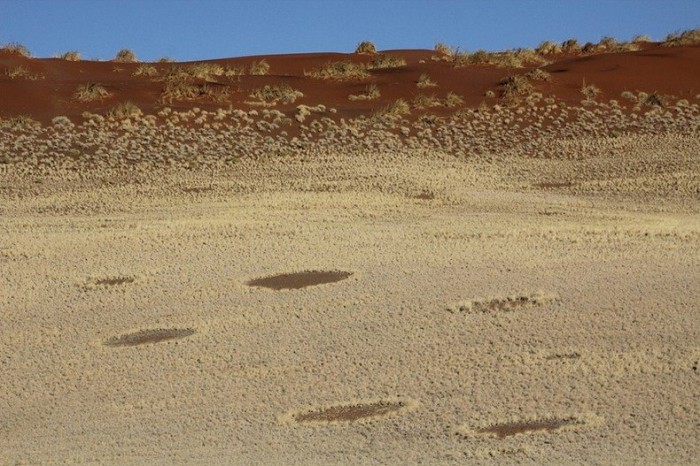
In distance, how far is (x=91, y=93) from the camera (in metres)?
30.3

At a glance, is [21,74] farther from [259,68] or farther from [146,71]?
[259,68]

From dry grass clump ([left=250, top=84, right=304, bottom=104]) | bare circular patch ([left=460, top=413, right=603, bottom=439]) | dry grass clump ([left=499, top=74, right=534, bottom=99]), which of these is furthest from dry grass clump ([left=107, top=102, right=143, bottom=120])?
bare circular patch ([left=460, top=413, right=603, bottom=439])

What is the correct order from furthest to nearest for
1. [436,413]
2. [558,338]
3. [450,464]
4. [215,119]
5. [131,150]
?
[215,119]
[131,150]
[558,338]
[436,413]
[450,464]

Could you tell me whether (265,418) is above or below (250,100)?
below

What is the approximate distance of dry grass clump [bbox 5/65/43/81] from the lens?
3288 centimetres

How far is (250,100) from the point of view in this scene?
100 feet

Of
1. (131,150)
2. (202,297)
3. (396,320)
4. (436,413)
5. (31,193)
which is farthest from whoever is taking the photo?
(131,150)

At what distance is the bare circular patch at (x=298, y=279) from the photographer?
1379 centimetres

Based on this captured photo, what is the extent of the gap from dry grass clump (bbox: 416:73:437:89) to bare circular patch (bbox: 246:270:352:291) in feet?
60.5

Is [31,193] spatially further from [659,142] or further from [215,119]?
[659,142]

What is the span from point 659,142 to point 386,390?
17692 millimetres

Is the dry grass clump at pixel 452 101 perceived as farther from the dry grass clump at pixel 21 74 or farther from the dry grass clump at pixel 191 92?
the dry grass clump at pixel 21 74

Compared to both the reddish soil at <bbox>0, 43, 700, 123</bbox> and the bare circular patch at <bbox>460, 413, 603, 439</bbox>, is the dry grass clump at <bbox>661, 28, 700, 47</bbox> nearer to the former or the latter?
the reddish soil at <bbox>0, 43, 700, 123</bbox>

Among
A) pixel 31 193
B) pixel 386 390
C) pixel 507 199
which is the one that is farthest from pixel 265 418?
pixel 31 193
